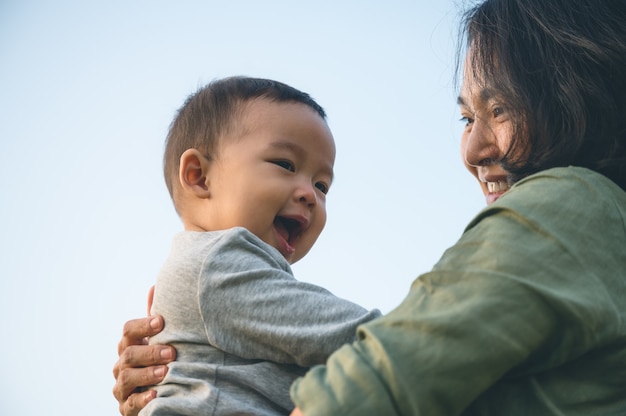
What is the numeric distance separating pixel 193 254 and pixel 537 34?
3.61ft

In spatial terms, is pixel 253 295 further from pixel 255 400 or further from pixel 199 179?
pixel 199 179

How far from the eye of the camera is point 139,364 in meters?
2.00

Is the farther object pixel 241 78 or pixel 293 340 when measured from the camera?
pixel 241 78

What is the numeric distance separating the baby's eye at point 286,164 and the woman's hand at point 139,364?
2.03 feet

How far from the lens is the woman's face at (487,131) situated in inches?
76.5

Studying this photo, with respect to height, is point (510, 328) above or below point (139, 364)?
above

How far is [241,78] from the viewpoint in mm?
2494

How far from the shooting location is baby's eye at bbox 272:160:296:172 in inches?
88.3

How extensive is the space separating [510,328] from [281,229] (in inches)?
48.5

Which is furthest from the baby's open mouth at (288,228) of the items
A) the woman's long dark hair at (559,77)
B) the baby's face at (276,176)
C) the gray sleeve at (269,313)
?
the woman's long dark hair at (559,77)

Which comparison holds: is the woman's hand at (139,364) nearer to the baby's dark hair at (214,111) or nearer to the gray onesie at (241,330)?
the gray onesie at (241,330)

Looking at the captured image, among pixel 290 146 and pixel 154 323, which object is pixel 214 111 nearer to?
pixel 290 146

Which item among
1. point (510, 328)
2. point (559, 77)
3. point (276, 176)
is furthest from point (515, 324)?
point (276, 176)

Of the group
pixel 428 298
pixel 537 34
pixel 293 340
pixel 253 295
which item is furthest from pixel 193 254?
pixel 537 34
